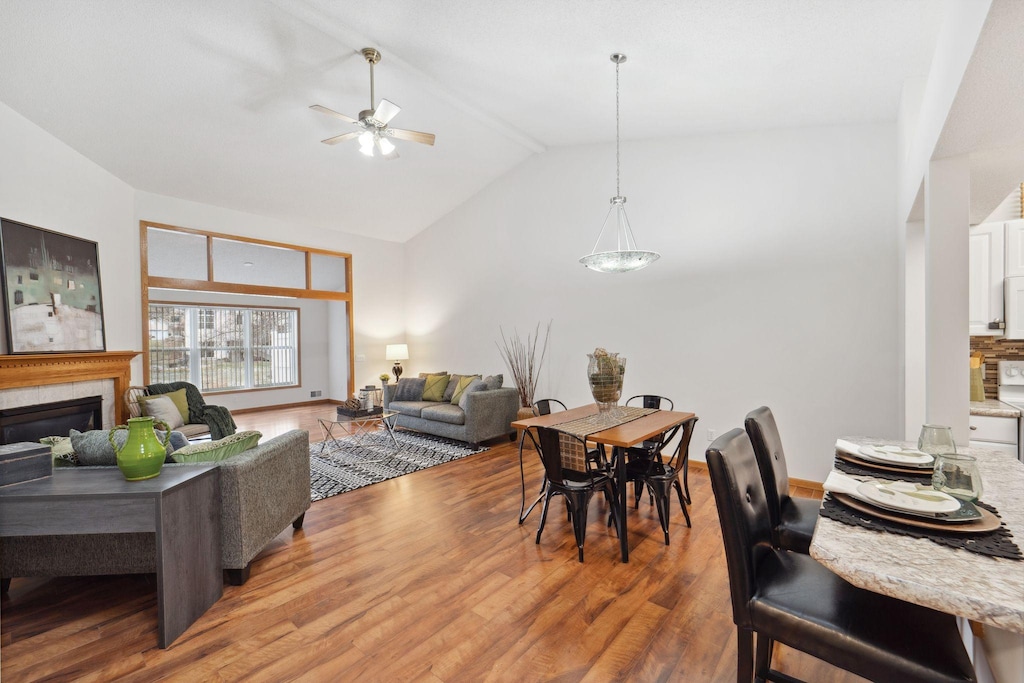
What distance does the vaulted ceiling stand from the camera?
278 centimetres

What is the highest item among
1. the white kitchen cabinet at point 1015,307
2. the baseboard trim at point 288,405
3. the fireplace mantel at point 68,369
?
the white kitchen cabinet at point 1015,307

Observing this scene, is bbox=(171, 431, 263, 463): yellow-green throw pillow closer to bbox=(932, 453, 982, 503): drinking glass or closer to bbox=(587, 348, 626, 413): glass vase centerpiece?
bbox=(587, 348, 626, 413): glass vase centerpiece

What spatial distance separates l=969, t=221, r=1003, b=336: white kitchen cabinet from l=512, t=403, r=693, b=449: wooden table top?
7.69 ft

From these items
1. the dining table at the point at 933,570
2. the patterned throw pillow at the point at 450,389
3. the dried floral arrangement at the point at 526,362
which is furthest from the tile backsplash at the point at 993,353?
the patterned throw pillow at the point at 450,389

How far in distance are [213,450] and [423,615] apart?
1.44m

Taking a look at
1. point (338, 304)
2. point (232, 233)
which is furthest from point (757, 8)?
point (338, 304)

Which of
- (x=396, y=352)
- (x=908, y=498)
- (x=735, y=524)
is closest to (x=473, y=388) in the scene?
(x=396, y=352)

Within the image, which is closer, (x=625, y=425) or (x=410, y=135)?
(x=625, y=425)

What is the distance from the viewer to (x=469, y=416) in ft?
17.6

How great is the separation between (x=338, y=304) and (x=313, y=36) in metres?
6.06

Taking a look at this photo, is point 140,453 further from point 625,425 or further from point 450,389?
point 450,389

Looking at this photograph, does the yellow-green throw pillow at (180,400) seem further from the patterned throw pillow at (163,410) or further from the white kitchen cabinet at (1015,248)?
the white kitchen cabinet at (1015,248)

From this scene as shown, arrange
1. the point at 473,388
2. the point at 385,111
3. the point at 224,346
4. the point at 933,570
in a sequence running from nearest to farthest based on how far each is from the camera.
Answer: the point at 933,570 → the point at 385,111 → the point at 473,388 → the point at 224,346

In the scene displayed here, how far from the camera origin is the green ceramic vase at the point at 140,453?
2.09 m
